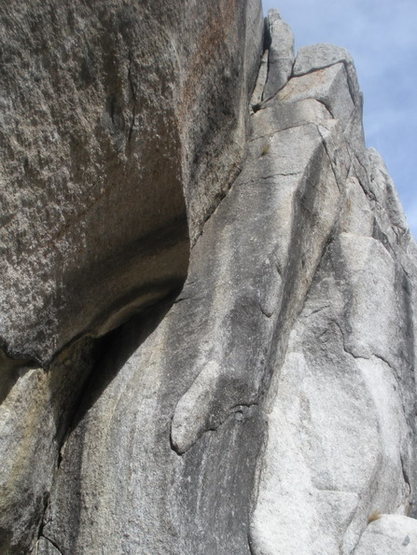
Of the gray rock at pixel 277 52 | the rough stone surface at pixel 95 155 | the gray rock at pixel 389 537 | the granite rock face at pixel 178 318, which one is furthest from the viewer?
the gray rock at pixel 277 52

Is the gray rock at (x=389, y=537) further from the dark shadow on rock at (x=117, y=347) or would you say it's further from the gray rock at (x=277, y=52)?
the gray rock at (x=277, y=52)

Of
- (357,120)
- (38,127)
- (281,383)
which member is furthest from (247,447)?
(357,120)

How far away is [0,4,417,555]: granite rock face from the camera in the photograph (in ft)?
7.38

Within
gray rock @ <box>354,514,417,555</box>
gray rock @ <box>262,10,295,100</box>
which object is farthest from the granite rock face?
gray rock @ <box>262,10,295,100</box>

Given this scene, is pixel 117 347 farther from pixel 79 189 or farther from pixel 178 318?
pixel 79 189

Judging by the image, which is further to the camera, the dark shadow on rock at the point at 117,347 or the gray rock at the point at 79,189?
the dark shadow on rock at the point at 117,347

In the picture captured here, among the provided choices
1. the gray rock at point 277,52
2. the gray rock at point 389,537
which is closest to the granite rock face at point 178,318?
the gray rock at point 389,537

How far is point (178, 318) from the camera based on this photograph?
291 cm

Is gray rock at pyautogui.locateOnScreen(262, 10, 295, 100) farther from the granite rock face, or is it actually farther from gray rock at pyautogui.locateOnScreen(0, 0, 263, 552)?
gray rock at pyautogui.locateOnScreen(0, 0, 263, 552)

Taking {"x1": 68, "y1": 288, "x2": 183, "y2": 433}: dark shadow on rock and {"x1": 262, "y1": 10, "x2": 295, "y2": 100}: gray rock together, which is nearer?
{"x1": 68, "y1": 288, "x2": 183, "y2": 433}: dark shadow on rock

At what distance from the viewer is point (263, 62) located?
188 inches

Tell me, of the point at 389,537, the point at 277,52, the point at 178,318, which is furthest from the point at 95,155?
the point at 277,52

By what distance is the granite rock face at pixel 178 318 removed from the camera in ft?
7.38

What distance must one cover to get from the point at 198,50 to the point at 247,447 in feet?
4.78
